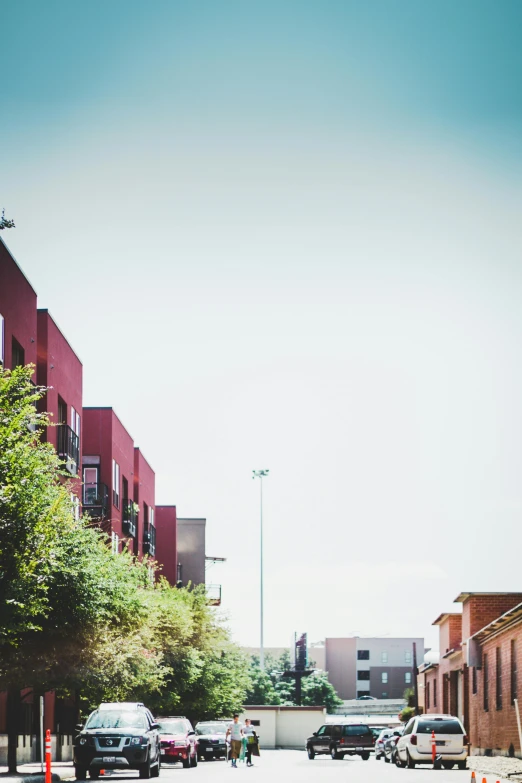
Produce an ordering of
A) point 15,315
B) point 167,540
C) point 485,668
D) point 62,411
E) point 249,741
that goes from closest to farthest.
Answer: point 15,315, point 249,741, point 62,411, point 485,668, point 167,540

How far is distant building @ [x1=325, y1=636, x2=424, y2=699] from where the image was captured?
456 ft

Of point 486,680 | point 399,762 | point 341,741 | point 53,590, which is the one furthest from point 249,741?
point 53,590

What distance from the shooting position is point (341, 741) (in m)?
54.4

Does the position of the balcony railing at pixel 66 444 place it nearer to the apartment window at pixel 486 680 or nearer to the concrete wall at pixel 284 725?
the apartment window at pixel 486 680

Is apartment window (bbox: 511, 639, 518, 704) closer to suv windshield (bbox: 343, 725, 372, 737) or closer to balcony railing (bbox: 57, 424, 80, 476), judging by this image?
balcony railing (bbox: 57, 424, 80, 476)

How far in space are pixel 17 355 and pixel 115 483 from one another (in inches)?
743

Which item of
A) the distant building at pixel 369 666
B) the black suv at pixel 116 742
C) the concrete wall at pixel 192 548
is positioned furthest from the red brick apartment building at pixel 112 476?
the distant building at pixel 369 666

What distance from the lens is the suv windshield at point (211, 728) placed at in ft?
167

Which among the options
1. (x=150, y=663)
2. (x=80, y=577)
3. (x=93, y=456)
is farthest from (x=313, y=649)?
(x=80, y=577)

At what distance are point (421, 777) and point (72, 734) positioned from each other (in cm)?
1978

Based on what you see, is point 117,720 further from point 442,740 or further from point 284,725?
point 284,725

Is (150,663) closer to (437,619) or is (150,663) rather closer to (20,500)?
(20,500)

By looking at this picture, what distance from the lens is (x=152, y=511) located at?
2653 inches

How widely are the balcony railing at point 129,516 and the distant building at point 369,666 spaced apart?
8803 cm
